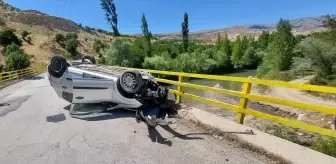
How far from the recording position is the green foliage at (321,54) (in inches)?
1218

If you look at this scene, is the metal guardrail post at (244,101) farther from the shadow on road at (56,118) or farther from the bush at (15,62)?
the bush at (15,62)

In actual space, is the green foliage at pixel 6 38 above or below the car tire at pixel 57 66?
below

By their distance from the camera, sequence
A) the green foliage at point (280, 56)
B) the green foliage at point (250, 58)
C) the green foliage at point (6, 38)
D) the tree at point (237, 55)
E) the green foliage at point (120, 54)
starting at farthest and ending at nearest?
1. the tree at point (237, 55)
2. the green foliage at point (250, 58)
3. the green foliage at point (6, 38)
4. the green foliage at point (120, 54)
5. the green foliage at point (280, 56)

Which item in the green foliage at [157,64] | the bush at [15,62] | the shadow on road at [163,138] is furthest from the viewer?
the green foliage at [157,64]

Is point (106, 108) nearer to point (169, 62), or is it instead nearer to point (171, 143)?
point (171, 143)

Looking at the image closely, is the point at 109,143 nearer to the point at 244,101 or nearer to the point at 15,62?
the point at 244,101

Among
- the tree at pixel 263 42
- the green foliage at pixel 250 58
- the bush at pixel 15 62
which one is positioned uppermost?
the tree at pixel 263 42

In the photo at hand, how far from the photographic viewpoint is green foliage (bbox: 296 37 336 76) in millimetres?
30933

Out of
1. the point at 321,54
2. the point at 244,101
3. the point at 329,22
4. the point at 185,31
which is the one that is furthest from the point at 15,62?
the point at 185,31

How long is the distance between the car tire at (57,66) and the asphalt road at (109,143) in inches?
60.7

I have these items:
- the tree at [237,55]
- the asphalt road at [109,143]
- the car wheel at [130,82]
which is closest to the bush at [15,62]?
the asphalt road at [109,143]

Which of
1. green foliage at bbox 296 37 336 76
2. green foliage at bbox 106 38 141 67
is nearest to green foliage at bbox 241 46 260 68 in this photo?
green foliage at bbox 106 38 141 67

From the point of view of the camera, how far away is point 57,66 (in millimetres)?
8828

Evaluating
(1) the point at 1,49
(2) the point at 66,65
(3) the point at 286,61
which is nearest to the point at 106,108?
(2) the point at 66,65
